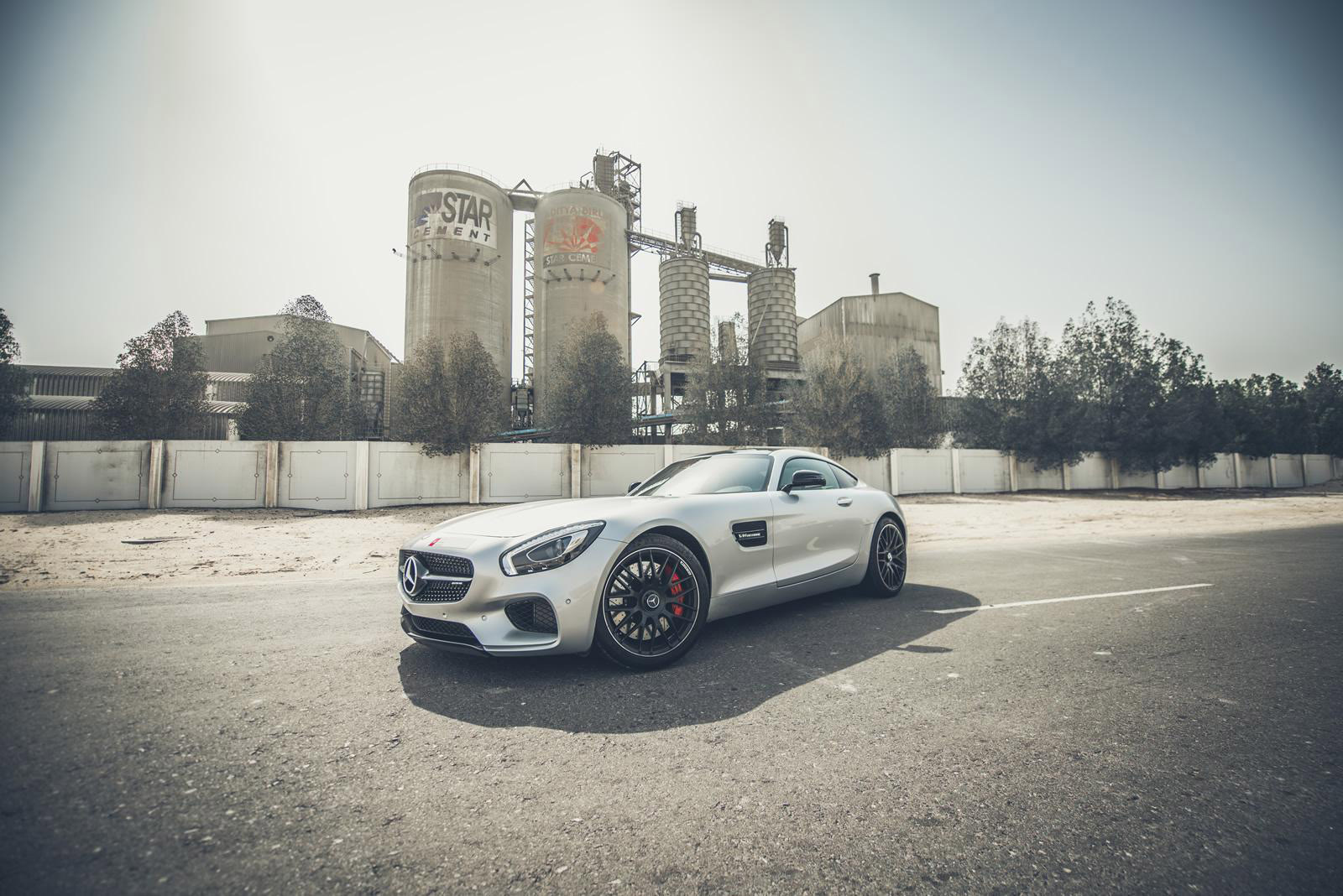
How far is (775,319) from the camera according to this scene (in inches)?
1587

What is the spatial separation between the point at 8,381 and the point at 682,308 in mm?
37325

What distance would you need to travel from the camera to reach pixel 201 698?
8.84 ft

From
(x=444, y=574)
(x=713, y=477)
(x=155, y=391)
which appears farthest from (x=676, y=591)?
(x=155, y=391)

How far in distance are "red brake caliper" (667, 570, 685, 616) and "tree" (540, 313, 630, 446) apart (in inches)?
817

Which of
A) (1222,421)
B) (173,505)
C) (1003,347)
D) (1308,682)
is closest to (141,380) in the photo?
(173,505)

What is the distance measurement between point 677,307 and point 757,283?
704 cm

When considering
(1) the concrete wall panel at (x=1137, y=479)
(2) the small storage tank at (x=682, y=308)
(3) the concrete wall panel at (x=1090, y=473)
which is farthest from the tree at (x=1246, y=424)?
(2) the small storage tank at (x=682, y=308)

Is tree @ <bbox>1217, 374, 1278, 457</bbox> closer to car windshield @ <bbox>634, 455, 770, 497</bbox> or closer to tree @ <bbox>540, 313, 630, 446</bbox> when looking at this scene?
tree @ <bbox>540, 313, 630, 446</bbox>

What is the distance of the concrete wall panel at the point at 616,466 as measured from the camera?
2155 centimetres

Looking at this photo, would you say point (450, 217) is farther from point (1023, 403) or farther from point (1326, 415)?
point (1326, 415)

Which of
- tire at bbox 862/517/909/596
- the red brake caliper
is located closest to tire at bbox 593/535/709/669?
the red brake caliper

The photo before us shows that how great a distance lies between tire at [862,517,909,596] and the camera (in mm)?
4992

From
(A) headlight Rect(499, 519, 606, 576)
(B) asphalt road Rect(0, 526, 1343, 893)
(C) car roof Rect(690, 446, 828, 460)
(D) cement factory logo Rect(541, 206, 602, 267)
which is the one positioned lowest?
(B) asphalt road Rect(0, 526, 1343, 893)

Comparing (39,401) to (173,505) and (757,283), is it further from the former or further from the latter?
(757,283)
